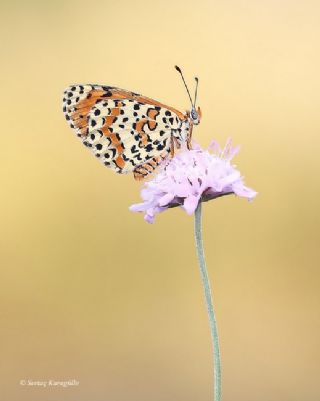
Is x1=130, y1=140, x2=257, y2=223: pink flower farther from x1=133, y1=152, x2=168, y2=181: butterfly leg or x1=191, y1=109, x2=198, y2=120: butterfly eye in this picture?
x1=191, y1=109, x2=198, y2=120: butterfly eye

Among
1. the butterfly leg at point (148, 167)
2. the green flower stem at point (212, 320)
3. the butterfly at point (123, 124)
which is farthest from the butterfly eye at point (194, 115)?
the green flower stem at point (212, 320)

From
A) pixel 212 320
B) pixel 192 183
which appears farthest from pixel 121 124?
pixel 212 320

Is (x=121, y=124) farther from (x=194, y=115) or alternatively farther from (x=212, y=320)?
(x=212, y=320)

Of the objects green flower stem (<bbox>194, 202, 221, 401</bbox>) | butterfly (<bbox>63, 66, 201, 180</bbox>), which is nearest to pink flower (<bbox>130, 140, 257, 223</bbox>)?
green flower stem (<bbox>194, 202, 221, 401</bbox>)

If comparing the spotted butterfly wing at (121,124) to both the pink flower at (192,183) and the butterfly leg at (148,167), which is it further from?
the pink flower at (192,183)

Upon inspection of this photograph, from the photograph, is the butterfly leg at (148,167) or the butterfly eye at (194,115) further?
the butterfly eye at (194,115)

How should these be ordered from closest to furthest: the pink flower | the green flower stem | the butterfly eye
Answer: the green flower stem < the pink flower < the butterfly eye
